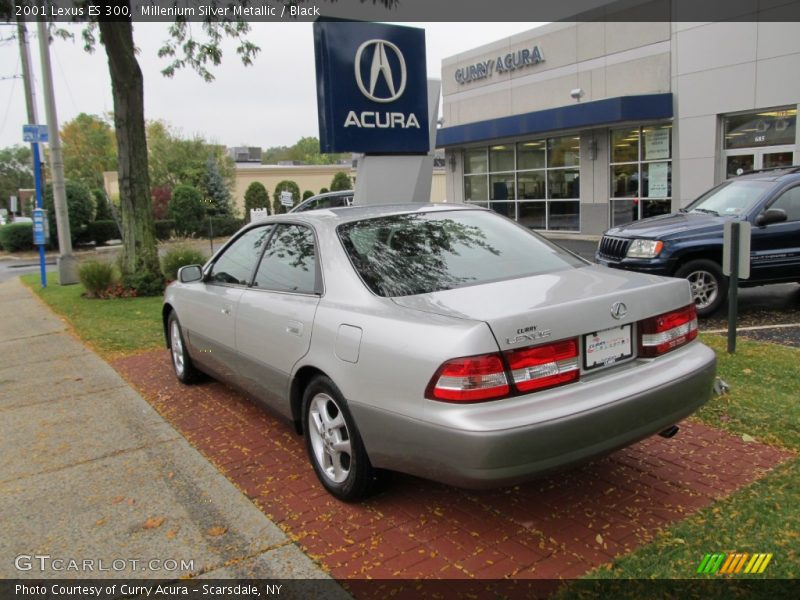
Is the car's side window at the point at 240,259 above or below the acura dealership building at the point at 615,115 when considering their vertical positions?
below

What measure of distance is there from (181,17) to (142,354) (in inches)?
341

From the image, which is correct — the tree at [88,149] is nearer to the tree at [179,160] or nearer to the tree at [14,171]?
the tree at [179,160]

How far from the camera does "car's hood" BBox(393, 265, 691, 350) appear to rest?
295 cm

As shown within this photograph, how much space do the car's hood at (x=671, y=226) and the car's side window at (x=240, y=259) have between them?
519 cm

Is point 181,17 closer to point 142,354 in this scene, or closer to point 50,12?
point 50,12

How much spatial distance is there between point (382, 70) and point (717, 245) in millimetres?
4501

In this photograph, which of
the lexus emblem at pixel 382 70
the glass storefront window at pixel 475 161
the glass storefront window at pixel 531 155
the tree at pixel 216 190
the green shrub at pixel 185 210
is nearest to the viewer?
the lexus emblem at pixel 382 70

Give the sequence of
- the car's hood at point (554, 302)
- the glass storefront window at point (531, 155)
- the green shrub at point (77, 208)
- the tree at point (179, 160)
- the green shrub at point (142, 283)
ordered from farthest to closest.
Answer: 1. the tree at point (179, 160)
2. the green shrub at point (77, 208)
3. the glass storefront window at point (531, 155)
4. the green shrub at point (142, 283)
5. the car's hood at point (554, 302)

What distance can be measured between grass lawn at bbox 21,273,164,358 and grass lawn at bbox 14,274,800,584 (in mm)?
89

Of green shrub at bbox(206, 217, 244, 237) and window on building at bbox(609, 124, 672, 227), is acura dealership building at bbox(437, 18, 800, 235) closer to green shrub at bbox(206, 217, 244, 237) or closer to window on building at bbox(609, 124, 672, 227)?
window on building at bbox(609, 124, 672, 227)

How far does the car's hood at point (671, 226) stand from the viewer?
8055mm

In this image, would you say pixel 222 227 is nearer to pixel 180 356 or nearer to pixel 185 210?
pixel 185 210

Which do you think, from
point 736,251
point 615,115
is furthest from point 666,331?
point 615,115

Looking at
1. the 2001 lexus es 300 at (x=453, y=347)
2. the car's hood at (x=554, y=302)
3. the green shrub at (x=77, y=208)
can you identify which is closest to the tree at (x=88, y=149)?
the green shrub at (x=77, y=208)
